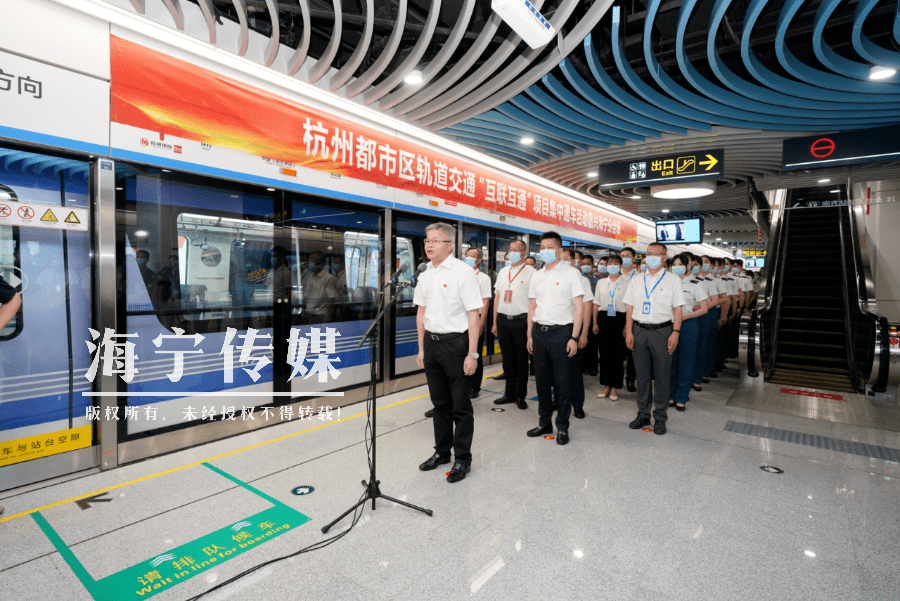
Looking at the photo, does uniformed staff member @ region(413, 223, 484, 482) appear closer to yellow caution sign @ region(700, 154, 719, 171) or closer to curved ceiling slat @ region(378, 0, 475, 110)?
curved ceiling slat @ region(378, 0, 475, 110)

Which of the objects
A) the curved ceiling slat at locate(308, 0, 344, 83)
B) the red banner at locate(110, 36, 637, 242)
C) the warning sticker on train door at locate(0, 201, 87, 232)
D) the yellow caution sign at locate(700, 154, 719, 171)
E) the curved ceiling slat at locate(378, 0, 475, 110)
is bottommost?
the warning sticker on train door at locate(0, 201, 87, 232)

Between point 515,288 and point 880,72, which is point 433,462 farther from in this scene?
point 880,72

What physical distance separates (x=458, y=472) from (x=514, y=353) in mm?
2097

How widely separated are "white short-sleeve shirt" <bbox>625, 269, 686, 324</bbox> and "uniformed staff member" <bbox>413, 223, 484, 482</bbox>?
1976 millimetres

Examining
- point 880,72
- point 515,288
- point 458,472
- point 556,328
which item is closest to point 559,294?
point 556,328

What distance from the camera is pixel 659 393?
162 inches

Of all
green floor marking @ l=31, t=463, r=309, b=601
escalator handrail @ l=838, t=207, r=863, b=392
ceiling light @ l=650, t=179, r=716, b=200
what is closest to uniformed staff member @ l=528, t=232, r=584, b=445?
green floor marking @ l=31, t=463, r=309, b=601

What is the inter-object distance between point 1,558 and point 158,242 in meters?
2.08

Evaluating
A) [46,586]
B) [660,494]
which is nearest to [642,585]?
[660,494]

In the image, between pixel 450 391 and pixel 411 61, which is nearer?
pixel 450 391

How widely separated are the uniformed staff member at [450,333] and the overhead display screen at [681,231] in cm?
1022

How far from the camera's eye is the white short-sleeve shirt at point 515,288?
487 centimetres

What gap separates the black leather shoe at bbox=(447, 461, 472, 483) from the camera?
3020 millimetres

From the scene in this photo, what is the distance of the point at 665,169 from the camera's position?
7.15 meters
